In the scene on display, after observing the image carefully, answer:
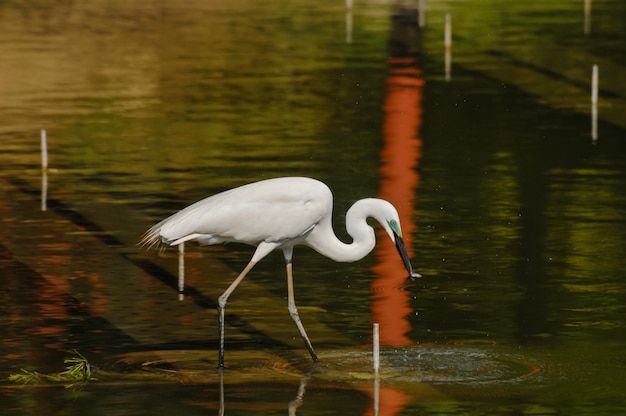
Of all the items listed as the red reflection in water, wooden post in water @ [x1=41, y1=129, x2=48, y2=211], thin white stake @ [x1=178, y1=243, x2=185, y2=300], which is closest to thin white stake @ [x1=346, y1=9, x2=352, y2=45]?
the red reflection in water

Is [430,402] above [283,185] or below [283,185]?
below

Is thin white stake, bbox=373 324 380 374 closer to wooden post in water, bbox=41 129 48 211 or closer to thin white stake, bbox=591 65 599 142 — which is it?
wooden post in water, bbox=41 129 48 211

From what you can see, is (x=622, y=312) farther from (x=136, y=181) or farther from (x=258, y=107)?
(x=258, y=107)

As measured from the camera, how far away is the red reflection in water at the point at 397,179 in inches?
635

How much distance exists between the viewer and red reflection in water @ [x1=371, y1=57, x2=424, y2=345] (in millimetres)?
16125

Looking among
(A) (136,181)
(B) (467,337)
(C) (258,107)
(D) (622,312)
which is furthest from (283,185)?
(C) (258,107)

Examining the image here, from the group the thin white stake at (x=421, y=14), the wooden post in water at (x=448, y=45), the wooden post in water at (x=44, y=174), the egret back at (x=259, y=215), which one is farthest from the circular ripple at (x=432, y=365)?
the thin white stake at (x=421, y=14)

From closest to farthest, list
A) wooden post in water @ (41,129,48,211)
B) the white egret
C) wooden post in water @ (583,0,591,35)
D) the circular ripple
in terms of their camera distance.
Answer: the circular ripple → the white egret → wooden post in water @ (41,129,48,211) → wooden post in water @ (583,0,591,35)

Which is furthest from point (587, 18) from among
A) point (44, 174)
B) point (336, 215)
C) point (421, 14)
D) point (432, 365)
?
point (432, 365)

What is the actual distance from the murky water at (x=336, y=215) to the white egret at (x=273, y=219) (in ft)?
2.83

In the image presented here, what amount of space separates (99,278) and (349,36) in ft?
83.3

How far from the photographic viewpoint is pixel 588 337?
49.5 ft

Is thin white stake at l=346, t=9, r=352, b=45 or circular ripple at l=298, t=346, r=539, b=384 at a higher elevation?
thin white stake at l=346, t=9, r=352, b=45

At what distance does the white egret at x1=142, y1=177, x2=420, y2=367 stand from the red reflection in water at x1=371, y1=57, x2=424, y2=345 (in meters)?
1.06
